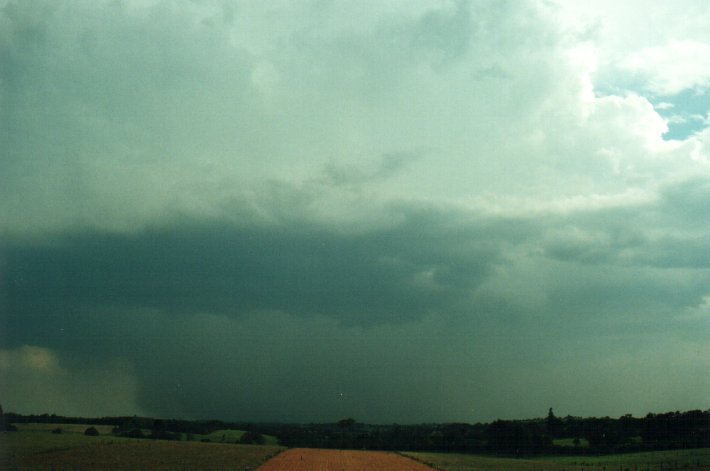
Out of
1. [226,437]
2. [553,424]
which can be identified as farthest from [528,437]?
[226,437]

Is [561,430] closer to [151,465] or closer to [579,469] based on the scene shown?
[579,469]

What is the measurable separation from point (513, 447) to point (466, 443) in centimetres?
1196

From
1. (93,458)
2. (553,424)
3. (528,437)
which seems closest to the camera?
(93,458)

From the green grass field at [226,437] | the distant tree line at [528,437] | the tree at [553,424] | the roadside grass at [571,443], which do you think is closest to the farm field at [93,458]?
the distant tree line at [528,437]

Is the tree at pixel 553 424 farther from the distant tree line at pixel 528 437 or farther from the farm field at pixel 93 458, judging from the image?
the farm field at pixel 93 458

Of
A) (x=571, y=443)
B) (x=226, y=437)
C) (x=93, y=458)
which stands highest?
(x=93, y=458)

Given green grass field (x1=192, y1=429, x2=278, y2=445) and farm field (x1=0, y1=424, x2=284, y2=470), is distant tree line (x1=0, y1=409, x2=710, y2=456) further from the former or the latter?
farm field (x1=0, y1=424, x2=284, y2=470)

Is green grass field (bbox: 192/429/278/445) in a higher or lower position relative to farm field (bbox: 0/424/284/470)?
lower

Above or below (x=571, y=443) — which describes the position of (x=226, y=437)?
below

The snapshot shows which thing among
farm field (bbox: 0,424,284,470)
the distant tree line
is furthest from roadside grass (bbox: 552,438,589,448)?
farm field (bbox: 0,424,284,470)

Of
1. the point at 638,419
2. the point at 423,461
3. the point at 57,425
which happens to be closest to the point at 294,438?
the point at 57,425

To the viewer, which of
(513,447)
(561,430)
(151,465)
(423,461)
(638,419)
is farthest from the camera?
(561,430)

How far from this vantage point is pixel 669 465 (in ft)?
255

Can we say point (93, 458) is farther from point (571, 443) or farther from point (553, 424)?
point (553, 424)
